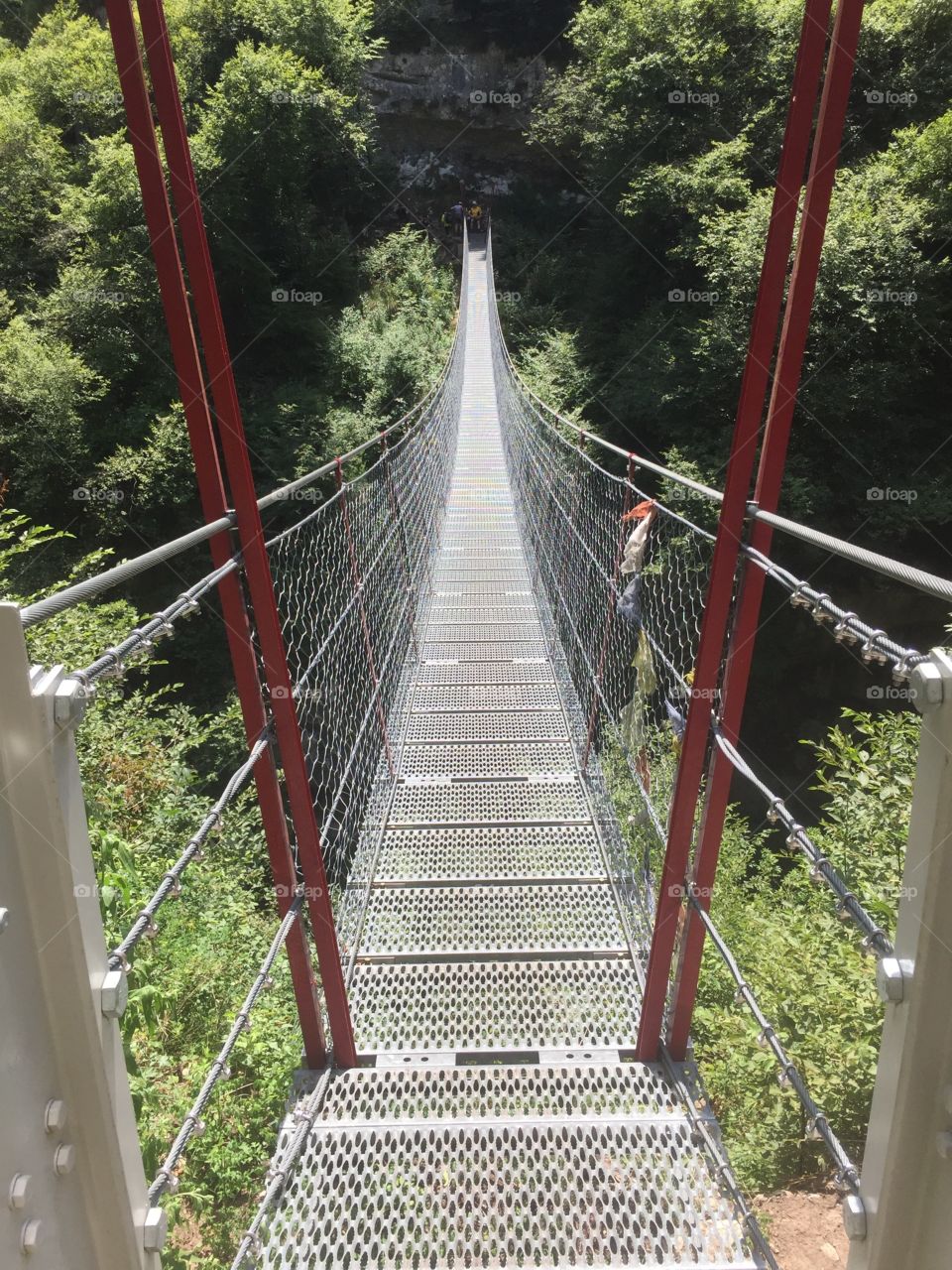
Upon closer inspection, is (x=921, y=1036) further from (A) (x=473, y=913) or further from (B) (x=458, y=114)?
(B) (x=458, y=114)

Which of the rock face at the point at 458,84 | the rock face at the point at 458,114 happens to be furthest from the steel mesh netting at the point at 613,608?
the rock face at the point at 458,84

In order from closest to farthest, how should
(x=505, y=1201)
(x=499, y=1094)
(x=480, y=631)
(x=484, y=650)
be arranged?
(x=505, y=1201)
(x=499, y=1094)
(x=484, y=650)
(x=480, y=631)

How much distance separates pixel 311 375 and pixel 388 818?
28.9ft

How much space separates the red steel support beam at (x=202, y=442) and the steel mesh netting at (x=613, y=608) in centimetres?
56

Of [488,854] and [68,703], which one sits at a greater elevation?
[68,703]

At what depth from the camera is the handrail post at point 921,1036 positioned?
405 mm

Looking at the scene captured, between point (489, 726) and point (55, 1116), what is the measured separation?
1859 mm

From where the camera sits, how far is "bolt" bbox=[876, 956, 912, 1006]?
0.44 m

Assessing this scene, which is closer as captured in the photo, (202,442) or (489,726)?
(202,442)

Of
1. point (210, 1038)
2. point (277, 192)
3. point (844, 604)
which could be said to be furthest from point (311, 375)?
point (210, 1038)

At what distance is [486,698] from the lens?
8.04ft

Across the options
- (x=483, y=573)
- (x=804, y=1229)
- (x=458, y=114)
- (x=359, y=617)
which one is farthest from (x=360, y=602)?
(x=458, y=114)

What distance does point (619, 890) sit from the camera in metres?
1.56

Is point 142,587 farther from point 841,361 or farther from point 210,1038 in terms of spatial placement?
point 841,361
